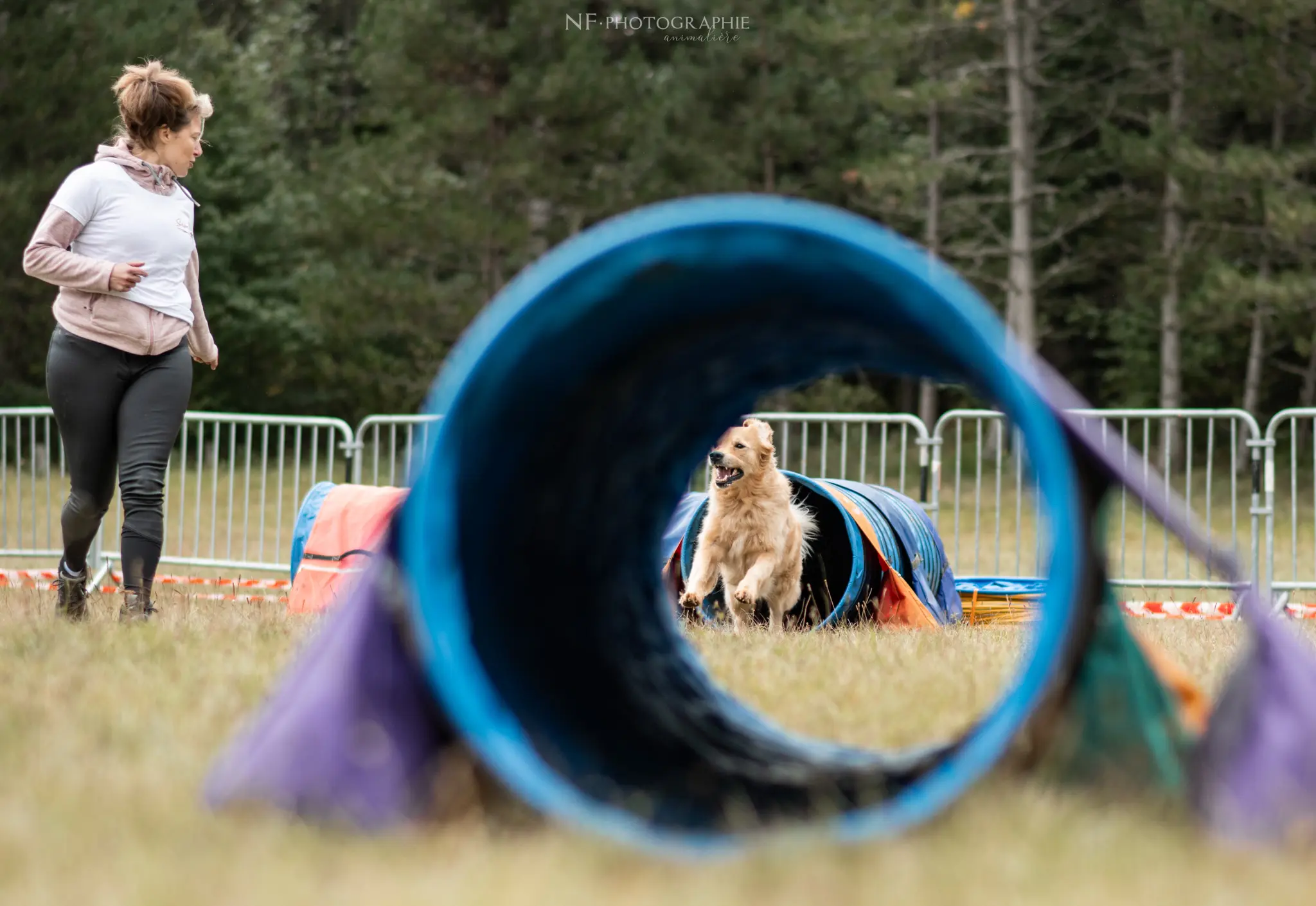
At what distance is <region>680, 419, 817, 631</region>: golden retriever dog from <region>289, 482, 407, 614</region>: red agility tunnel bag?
1.56 m

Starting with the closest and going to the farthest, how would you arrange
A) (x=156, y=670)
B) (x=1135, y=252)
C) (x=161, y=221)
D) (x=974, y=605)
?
(x=156, y=670), (x=161, y=221), (x=974, y=605), (x=1135, y=252)

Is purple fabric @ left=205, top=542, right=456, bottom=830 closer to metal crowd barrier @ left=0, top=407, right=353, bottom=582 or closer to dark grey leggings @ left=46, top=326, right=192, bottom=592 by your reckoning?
dark grey leggings @ left=46, top=326, right=192, bottom=592

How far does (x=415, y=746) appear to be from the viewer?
8.41 feet

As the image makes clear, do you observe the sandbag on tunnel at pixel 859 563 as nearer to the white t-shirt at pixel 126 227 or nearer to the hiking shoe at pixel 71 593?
the hiking shoe at pixel 71 593

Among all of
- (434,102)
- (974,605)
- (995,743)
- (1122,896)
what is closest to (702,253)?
(995,743)

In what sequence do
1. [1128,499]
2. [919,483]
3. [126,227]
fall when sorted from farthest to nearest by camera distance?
1. [919,483]
2. [1128,499]
3. [126,227]

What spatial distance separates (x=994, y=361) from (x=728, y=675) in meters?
2.20

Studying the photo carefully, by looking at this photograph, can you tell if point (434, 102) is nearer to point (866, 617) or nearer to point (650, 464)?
point (866, 617)

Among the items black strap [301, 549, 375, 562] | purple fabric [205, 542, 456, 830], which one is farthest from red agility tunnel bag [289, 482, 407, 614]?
purple fabric [205, 542, 456, 830]

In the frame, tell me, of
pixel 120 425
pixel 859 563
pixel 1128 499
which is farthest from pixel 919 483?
pixel 120 425

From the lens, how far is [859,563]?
6.48m

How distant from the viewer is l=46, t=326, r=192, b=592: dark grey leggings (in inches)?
185

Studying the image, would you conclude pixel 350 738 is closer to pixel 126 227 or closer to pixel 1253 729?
pixel 1253 729

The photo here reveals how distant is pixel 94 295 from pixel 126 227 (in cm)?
27
